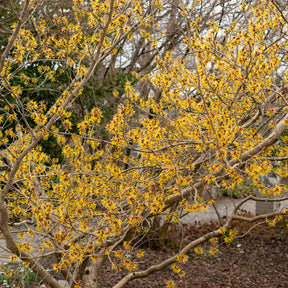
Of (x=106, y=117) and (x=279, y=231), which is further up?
(x=106, y=117)

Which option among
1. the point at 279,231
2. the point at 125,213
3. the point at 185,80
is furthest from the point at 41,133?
the point at 279,231

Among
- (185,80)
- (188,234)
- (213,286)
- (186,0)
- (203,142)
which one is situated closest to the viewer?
(203,142)

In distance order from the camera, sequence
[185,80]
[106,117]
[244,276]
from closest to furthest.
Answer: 1. [185,80]
2. [244,276]
3. [106,117]

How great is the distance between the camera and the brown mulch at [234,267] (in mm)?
5812

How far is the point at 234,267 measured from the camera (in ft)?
21.4

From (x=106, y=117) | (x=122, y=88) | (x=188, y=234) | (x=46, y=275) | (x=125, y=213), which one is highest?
(x=122, y=88)

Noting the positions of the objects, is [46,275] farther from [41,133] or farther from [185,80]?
[185,80]

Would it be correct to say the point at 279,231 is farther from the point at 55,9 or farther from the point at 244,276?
the point at 55,9

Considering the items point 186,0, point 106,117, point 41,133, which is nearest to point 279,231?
point 106,117

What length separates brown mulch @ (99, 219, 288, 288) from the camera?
5812 millimetres

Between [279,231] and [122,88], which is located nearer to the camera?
[122,88]

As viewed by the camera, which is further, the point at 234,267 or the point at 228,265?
the point at 228,265

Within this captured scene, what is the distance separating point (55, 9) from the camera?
23.5ft

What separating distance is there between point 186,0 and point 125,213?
4.65 meters
